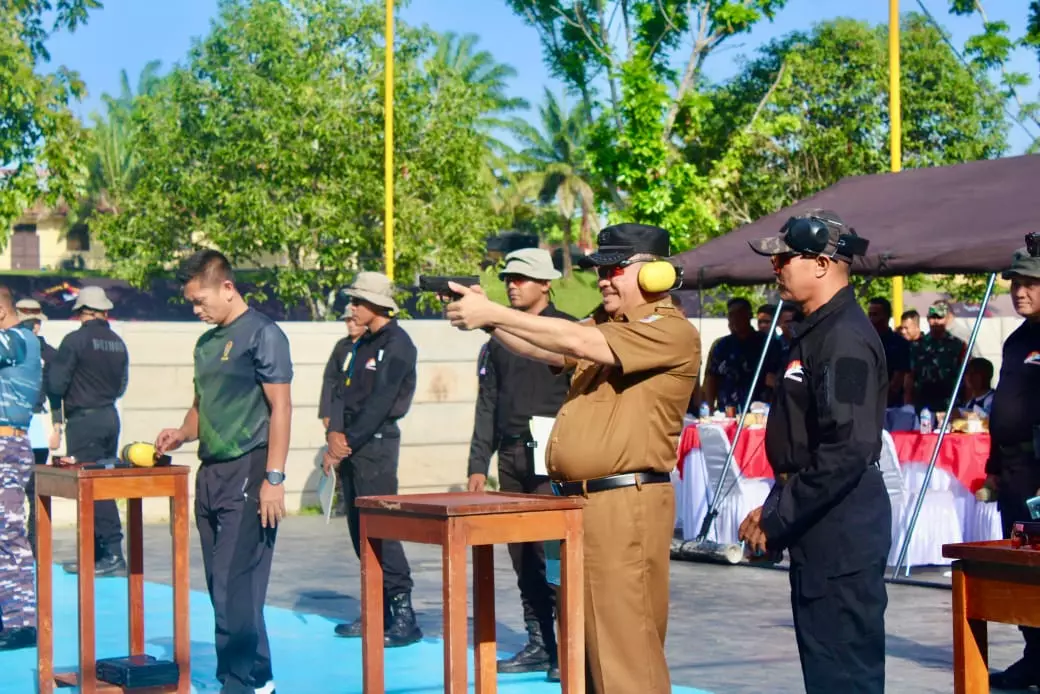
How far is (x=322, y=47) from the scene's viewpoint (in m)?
33.8

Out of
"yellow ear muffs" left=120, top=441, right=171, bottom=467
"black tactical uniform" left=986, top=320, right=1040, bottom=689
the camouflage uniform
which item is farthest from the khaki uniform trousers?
the camouflage uniform

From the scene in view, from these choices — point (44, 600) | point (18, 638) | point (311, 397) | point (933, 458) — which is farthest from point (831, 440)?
point (311, 397)

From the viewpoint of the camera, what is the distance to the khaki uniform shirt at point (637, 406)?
469 cm

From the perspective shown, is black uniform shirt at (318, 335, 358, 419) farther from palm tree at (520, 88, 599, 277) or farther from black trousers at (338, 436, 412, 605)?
palm tree at (520, 88, 599, 277)

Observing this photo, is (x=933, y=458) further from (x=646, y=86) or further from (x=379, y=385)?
(x=646, y=86)

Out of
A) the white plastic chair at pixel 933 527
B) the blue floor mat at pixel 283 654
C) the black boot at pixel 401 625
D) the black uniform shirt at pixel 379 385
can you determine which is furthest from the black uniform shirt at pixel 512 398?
the white plastic chair at pixel 933 527

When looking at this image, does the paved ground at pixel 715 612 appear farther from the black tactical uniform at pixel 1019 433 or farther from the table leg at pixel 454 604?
the table leg at pixel 454 604

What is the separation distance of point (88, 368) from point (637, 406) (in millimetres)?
7040

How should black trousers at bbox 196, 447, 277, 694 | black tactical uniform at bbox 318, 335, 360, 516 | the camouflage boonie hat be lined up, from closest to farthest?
the camouflage boonie hat
black trousers at bbox 196, 447, 277, 694
black tactical uniform at bbox 318, 335, 360, 516

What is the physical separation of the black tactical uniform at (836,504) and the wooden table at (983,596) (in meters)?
0.48

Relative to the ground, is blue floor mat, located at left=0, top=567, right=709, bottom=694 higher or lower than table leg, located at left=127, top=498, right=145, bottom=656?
lower

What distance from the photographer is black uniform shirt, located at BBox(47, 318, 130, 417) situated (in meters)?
10.8

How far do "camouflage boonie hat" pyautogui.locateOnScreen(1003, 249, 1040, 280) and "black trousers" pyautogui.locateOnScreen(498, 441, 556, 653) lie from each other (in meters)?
2.34

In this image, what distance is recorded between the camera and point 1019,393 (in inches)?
258
